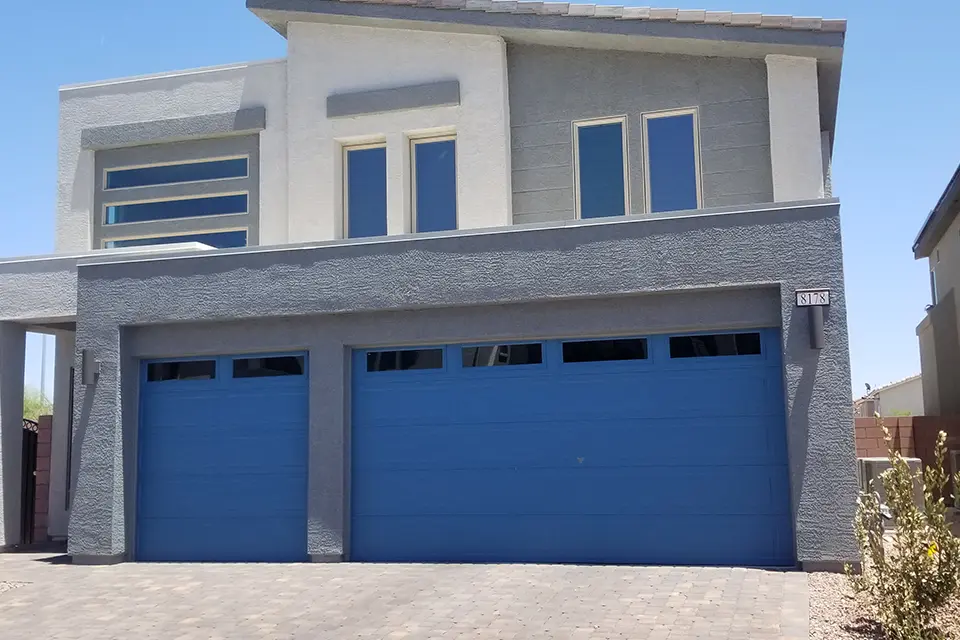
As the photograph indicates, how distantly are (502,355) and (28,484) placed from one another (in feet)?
26.8

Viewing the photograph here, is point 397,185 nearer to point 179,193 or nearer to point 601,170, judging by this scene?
point 601,170

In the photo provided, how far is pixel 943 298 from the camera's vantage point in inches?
848

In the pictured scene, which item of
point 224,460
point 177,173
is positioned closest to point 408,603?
point 224,460

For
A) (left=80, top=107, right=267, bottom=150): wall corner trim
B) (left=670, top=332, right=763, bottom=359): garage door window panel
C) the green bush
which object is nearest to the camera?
the green bush

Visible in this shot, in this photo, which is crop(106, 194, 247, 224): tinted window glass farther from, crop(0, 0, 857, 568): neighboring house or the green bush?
the green bush

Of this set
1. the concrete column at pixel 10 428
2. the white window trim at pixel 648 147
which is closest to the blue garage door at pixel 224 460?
the concrete column at pixel 10 428

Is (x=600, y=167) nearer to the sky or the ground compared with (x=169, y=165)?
nearer to the ground

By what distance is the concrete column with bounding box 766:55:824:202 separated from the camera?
12836 millimetres

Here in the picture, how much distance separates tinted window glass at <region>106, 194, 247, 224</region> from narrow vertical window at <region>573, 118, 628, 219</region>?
17.3 feet

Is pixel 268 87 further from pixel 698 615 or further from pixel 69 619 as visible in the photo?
pixel 698 615

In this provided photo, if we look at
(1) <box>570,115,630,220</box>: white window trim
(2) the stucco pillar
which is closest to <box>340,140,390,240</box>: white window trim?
(1) <box>570,115,630,220</box>: white window trim

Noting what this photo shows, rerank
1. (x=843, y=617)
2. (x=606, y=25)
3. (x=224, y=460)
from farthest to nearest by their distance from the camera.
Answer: (x=606, y=25), (x=224, y=460), (x=843, y=617)

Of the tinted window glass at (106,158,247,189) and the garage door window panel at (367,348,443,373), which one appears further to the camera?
the tinted window glass at (106,158,247,189)

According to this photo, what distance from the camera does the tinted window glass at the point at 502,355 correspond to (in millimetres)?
11656
